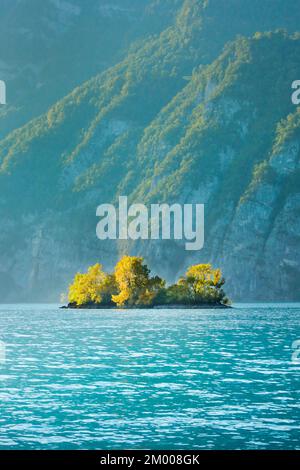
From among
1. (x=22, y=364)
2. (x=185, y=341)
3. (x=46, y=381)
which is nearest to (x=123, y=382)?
(x=46, y=381)

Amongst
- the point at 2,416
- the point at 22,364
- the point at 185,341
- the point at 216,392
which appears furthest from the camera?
the point at 185,341

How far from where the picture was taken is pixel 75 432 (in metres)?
42.2

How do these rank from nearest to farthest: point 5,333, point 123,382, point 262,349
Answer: point 123,382
point 262,349
point 5,333

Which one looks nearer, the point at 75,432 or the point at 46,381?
the point at 75,432

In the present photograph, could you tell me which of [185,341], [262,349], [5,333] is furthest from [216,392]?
[5,333]

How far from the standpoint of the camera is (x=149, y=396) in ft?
175

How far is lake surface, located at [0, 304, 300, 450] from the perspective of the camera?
4072cm

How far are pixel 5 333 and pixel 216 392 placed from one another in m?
66.4

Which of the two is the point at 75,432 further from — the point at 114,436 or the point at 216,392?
the point at 216,392

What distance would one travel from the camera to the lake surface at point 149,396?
40.7 metres
